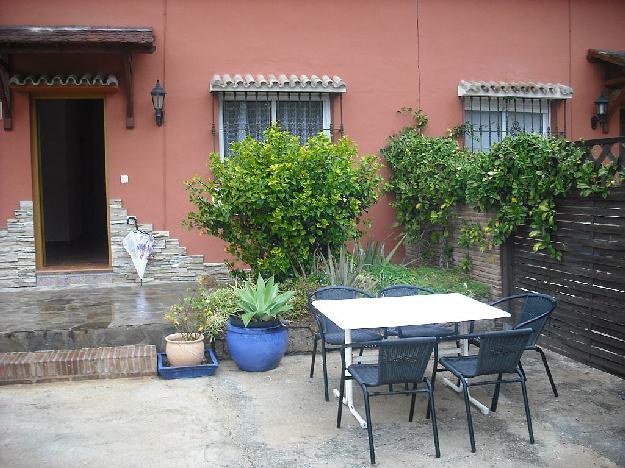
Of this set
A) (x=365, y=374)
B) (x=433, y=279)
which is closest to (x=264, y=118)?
(x=433, y=279)

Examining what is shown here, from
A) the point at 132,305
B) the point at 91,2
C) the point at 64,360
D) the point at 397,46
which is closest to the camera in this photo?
the point at 64,360

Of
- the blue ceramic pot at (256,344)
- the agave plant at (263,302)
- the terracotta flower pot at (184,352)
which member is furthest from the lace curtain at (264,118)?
the terracotta flower pot at (184,352)

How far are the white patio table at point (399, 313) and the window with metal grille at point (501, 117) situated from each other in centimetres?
460

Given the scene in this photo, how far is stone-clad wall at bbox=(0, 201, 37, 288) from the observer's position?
27.2ft

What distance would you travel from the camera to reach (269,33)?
29.1 ft

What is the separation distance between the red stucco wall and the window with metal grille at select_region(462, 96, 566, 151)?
24 centimetres

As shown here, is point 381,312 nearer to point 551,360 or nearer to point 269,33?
point 551,360

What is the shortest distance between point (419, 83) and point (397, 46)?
585 millimetres

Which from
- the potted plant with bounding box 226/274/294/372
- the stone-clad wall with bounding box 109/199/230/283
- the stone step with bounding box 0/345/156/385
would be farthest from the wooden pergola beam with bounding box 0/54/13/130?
the potted plant with bounding box 226/274/294/372

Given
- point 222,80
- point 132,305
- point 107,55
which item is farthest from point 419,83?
point 132,305

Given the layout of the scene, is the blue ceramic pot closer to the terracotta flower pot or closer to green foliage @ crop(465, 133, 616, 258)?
the terracotta flower pot

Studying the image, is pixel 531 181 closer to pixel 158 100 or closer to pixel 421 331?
pixel 421 331

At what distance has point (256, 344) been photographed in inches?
231

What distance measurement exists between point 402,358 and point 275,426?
3.72ft
